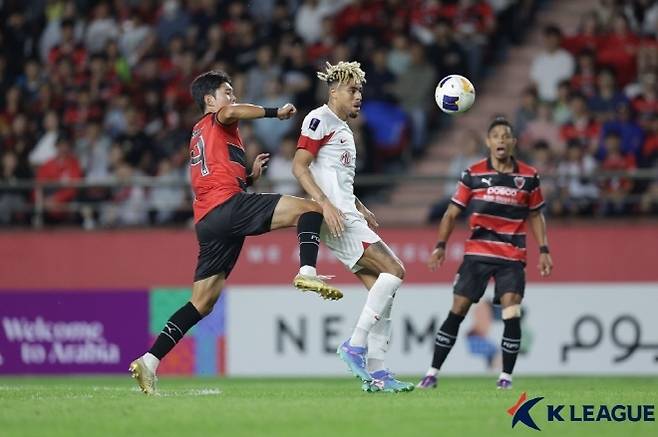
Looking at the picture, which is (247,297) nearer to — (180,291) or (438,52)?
(180,291)

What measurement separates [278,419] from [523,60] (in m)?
13.1

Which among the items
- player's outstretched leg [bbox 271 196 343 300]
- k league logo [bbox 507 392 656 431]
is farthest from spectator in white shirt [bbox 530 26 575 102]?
k league logo [bbox 507 392 656 431]

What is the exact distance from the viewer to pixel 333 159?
11.2 metres

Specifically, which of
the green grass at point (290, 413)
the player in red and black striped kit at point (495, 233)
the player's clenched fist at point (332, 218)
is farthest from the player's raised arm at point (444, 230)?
the player's clenched fist at point (332, 218)

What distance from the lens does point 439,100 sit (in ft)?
39.8

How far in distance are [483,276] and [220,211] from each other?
2972mm

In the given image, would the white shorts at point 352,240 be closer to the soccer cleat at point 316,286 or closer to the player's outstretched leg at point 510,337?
the soccer cleat at point 316,286

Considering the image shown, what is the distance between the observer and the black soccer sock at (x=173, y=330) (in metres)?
11.0

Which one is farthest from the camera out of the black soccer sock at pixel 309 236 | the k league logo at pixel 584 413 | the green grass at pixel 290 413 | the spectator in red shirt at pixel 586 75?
the spectator in red shirt at pixel 586 75

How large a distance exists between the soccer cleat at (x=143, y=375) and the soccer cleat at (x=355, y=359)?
1433mm

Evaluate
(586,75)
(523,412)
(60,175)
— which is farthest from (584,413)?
(60,175)

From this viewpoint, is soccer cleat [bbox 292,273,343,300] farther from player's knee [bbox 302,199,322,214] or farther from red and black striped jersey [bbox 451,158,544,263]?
red and black striped jersey [bbox 451,158,544,263]

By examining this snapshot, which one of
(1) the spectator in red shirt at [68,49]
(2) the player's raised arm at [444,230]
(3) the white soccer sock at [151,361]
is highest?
(1) the spectator in red shirt at [68,49]

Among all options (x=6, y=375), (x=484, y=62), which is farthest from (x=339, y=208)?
(x=484, y=62)
